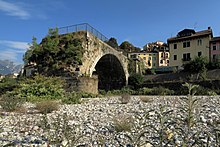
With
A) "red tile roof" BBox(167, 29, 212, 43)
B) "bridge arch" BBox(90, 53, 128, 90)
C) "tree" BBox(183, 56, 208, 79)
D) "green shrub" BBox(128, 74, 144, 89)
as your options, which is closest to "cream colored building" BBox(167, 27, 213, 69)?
"red tile roof" BBox(167, 29, 212, 43)

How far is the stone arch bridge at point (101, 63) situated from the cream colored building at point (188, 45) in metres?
11.2

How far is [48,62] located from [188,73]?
60.5 ft

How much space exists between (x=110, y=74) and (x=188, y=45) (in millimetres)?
15189

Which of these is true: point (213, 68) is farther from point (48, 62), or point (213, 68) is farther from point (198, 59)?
point (48, 62)

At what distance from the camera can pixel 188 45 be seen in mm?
36562

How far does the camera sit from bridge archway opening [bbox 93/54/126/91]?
95.9 ft

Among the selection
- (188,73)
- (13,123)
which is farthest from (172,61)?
(13,123)

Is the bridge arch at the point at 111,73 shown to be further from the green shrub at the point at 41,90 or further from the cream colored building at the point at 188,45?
the green shrub at the point at 41,90

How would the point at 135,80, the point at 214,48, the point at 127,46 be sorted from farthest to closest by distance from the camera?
the point at 127,46
the point at 214,48
the point at 135,80

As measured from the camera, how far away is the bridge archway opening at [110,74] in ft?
95.9

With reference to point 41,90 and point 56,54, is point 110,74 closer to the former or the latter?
point 56,54

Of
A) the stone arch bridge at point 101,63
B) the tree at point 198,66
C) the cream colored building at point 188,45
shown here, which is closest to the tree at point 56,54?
the stone arch bridge at point 101,63

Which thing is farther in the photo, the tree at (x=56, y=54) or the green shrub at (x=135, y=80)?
the green shrub at (x=135, y=80)

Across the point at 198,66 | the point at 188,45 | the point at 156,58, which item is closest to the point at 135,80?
the point at 198,66
